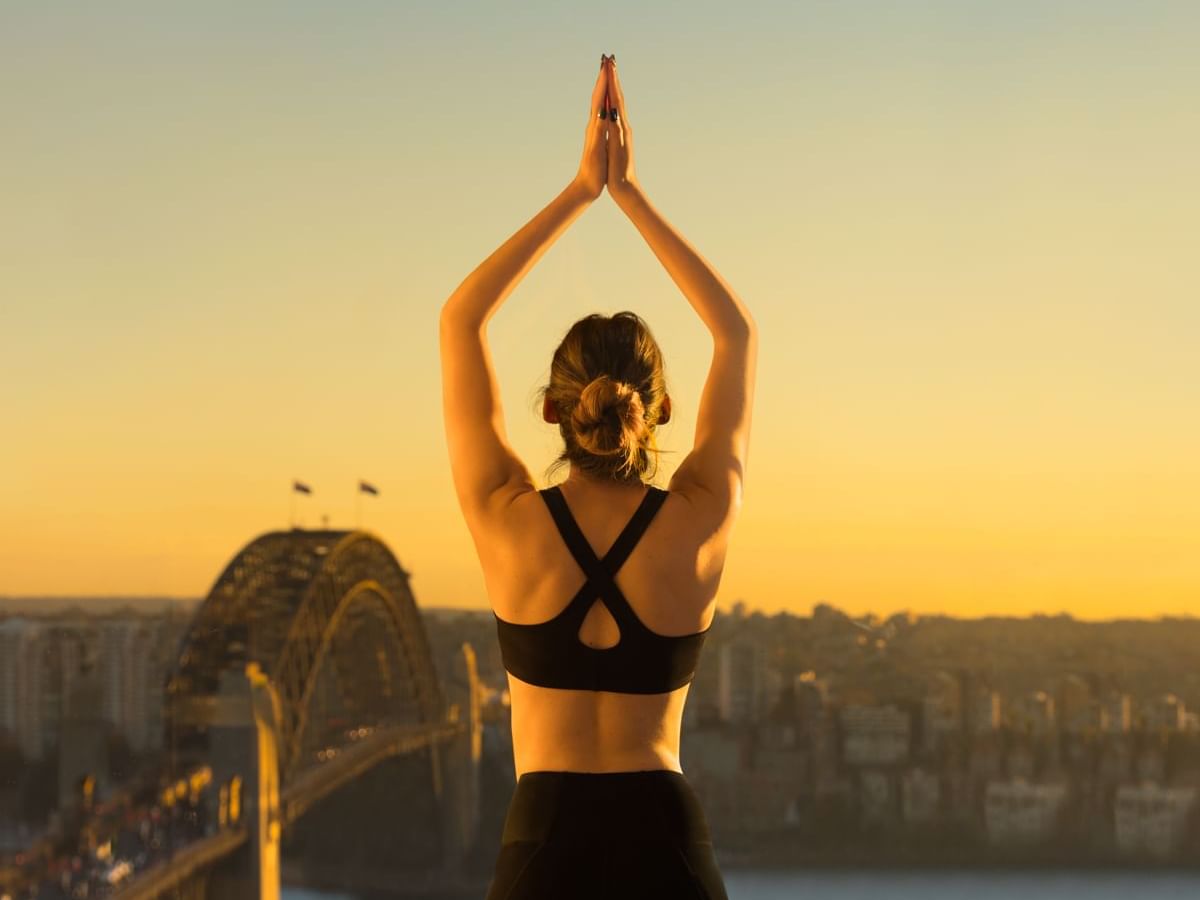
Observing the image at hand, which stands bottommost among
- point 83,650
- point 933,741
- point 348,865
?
point 348,865

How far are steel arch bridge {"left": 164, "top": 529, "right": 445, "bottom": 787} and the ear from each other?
27.2 meters

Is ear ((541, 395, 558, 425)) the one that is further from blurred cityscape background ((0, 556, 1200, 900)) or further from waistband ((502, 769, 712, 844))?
blurred cityscape background ((0, 556, 1200, 900))

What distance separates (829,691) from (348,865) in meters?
14.6

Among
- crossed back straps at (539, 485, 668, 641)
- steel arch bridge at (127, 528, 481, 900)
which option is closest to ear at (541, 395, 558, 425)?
crossed back straps at (539, 485, 668, 641)

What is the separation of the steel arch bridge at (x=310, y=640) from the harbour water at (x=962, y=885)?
751cm

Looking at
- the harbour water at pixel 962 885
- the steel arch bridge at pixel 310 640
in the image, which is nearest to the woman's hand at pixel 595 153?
the steel arch bridge at pixel 310 640

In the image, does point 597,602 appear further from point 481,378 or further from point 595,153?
point 595,153

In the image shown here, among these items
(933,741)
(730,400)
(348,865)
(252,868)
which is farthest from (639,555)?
(348,865)

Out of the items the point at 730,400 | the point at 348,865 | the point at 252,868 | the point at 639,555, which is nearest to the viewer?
the point at 639,555

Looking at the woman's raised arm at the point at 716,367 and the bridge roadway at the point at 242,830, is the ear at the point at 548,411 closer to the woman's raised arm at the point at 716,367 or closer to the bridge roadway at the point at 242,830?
the woman's raised arm at the point at 716,367

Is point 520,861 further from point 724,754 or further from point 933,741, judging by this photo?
point 933,741

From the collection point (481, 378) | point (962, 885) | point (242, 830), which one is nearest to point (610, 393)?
Result: point (481, 378)

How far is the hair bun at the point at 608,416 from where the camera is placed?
63.0 inches

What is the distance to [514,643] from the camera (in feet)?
5.29
